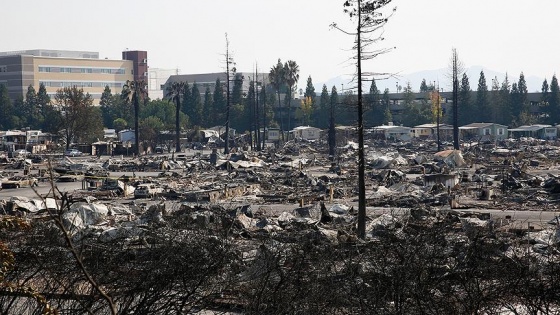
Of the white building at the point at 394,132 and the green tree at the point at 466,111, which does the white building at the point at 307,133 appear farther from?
the green tree at the point at 466,111

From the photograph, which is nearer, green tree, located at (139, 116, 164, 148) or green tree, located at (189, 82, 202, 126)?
green tree, located at (139, 116, 164, 148)

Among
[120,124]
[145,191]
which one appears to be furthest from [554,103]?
[145,191]

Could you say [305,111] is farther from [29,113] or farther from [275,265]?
[275,265]

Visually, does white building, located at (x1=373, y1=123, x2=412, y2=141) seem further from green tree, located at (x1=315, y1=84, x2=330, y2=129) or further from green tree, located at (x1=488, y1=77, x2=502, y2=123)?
green tree, located at (x1=488, y1=77, x2=502, y2=123)

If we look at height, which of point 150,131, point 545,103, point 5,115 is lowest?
point 150,131

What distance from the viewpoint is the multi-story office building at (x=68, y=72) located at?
130 metres

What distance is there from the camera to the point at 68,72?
13700 cm

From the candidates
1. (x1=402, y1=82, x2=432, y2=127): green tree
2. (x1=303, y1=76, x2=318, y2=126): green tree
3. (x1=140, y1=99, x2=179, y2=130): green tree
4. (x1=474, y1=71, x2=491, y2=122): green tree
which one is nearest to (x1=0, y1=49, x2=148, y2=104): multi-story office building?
(x1=140, y1=99, x2=179, y2=130): green tree

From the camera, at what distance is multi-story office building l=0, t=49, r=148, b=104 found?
13038 centimetres

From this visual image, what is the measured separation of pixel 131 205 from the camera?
35750 mm

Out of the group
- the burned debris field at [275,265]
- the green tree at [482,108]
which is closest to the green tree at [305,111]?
the green tree at [482,108]

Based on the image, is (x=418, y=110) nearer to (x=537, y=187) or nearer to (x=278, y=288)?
(x=537, y=187)

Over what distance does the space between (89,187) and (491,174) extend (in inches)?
873

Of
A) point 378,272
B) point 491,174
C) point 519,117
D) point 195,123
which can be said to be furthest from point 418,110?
point 378,272
